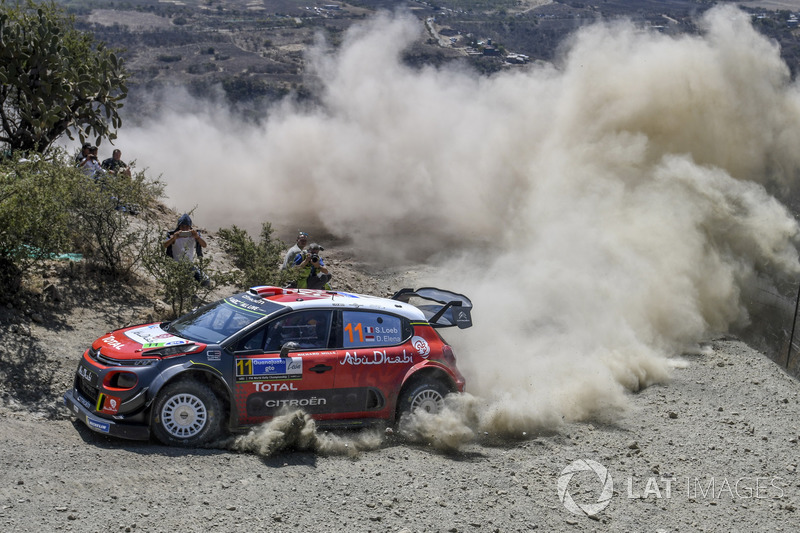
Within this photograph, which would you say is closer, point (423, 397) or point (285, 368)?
point (285, 368)

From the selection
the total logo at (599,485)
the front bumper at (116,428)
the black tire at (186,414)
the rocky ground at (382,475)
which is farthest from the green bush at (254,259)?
the total logo at (599,485)

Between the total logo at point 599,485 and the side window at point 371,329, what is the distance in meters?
2.11

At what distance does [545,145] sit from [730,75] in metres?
4.66

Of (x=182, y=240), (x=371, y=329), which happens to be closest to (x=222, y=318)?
(x=371, y=329)

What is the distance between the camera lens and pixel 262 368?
→ 785cm

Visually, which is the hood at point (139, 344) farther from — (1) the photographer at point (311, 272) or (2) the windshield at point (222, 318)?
(1) the photographer at point (311, 272)

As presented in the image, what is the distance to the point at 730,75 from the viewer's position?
20125 millimetres

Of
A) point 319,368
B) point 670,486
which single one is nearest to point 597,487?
point 670,486

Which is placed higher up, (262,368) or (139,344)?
(139,344)

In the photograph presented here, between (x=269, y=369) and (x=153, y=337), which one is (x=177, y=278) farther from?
(x=269, y=369)

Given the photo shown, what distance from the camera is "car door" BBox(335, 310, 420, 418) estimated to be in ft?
27.0

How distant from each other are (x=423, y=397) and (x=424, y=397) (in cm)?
1

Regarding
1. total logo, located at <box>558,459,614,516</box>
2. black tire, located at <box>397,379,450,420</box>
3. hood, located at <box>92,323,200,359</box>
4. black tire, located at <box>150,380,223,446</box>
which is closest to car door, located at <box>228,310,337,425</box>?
black tire, located at <box>150,380,223,446</box>

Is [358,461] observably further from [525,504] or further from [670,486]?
[670,486]
